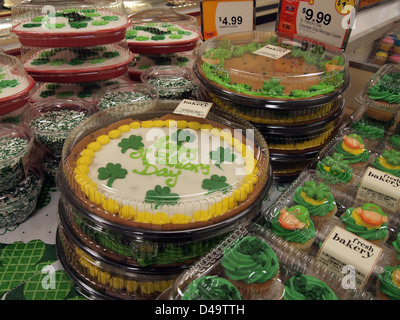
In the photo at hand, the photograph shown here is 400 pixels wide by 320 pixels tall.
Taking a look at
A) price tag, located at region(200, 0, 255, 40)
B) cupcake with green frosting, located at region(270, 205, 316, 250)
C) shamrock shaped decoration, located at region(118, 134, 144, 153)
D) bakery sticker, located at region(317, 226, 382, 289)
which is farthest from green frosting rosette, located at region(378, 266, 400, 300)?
price tag, located at region(200, 0, 255, 40)

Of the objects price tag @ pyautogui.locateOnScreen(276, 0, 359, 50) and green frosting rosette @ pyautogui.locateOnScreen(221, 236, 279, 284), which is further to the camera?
price tag @ pyautogui.locateOnScreen(276, 0, 359, 50)

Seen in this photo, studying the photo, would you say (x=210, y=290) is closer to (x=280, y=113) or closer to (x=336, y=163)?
(x=336, y=163)

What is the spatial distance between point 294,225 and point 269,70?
153cm

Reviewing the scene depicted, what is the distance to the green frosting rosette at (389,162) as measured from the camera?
2.40 meters

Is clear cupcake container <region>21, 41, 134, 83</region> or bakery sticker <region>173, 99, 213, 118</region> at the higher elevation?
clear cupcake container <region>21, 41, 134, 83</region>

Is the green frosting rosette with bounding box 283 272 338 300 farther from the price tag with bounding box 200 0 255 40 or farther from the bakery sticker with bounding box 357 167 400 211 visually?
the price tag with bounding box 200 0 255 40

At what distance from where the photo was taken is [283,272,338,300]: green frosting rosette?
161 centimetres

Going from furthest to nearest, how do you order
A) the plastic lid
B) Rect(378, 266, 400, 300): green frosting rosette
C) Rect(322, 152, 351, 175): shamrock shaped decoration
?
the plastic lid → Rect(322, 152, 351, 175): shamrock shaped decoration → Rect(378, 266, 400, 300): green frosting rosette

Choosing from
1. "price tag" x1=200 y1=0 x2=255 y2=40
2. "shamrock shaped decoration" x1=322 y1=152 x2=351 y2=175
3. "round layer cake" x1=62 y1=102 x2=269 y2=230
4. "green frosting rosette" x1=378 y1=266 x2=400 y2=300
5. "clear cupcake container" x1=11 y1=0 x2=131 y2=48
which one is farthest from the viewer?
"price tag" x1=200 y1=0 x2=255 y2=40

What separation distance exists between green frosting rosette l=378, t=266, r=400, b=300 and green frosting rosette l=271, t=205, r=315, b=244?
386mm

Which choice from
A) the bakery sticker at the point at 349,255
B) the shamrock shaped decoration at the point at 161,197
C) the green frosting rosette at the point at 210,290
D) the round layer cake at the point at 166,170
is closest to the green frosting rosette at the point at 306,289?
the bakery sticker at the point at 349,255

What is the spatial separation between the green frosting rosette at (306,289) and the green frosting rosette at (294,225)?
26 centimetres
